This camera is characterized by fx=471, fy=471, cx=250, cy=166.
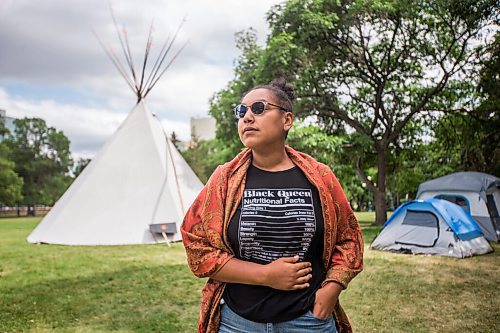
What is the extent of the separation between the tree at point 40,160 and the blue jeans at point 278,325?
3791 cm

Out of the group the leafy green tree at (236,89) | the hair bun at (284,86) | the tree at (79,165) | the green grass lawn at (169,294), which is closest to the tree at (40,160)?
the tree at (79,165)

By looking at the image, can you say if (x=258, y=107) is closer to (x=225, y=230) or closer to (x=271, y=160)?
(x=271, y=160)

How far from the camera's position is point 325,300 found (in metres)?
1.76

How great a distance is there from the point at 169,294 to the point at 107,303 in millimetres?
809

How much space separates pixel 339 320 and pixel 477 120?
15.3 metres

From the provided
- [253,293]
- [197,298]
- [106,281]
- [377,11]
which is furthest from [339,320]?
[377,11]

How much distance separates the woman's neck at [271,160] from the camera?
6.21ft

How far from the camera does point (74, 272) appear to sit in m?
7.88

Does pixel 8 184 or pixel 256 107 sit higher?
pixel 256 107

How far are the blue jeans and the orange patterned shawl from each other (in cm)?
6

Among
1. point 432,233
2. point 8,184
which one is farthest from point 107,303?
point 8,184

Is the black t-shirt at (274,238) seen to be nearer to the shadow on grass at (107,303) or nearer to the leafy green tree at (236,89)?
the shadow on grass at (107,303)

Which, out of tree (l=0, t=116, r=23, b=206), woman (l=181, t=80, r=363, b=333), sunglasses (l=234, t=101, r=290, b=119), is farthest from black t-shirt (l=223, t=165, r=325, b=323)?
tree (l=0, t=116, r=23, b=206)

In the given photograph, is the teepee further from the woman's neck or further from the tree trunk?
the woman's neck
